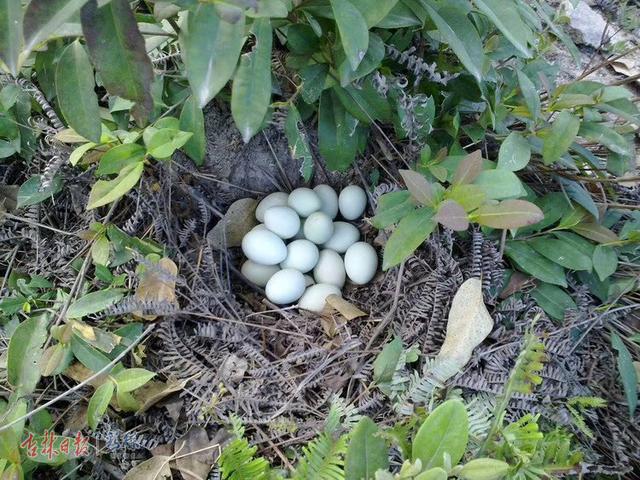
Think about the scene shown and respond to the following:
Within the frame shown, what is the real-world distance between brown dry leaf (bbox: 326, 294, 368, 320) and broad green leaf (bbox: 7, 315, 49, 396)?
0.48m

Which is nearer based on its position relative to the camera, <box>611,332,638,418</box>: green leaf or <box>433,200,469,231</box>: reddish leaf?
<box>433,200,469,231</box>: reddish leaf

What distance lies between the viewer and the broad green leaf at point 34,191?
998 millimetres

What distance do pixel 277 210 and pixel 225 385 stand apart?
0.36 m

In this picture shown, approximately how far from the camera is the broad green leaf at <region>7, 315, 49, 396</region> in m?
0.83

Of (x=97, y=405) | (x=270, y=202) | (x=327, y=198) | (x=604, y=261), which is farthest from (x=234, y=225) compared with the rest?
(x=604, y=261)

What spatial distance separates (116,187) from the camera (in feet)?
2.82

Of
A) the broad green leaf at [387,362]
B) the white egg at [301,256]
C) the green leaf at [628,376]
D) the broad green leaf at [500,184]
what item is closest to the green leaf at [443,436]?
the broad green leaf at [387,362]

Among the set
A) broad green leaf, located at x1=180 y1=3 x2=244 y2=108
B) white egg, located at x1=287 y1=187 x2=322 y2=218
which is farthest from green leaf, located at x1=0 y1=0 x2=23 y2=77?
white egg, located at x1=287 y1=187 x2=322 y2=218

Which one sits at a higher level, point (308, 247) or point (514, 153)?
point (514, 153)

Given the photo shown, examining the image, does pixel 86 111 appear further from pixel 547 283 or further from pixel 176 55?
pixel 547 283

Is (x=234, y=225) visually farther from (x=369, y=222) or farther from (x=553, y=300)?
(x=553, y=300)

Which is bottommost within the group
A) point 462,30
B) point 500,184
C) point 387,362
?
point 387,362

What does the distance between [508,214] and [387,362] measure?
0.29m

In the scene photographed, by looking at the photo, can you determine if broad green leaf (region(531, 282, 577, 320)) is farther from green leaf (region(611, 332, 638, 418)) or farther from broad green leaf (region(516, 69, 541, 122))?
broad green leaf (region(516, 69, 541, 122))
